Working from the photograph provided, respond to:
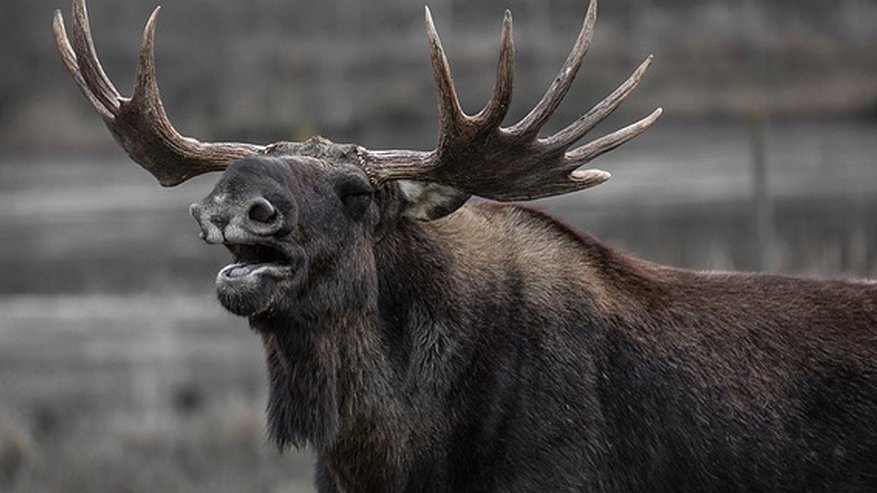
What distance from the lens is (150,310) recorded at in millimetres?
17219

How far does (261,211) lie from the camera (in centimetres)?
609

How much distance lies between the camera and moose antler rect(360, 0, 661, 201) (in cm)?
663

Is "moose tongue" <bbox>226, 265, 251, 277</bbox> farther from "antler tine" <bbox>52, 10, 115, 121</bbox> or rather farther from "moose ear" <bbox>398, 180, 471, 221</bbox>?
"antler tine" <bbox>52, 10, 115, 121</bbox>

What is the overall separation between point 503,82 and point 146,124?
59.7 inches

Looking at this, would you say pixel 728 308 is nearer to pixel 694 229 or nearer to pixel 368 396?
pixel 368 396

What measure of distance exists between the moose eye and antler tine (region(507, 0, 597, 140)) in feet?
1.95

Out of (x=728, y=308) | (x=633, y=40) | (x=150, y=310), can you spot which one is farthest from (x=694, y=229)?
(x=728, y=308)


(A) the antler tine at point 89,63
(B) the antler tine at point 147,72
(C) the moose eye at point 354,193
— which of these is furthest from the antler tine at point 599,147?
(A) the antler tine at point 89,63

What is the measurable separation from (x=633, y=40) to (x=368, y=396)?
22.2 meters

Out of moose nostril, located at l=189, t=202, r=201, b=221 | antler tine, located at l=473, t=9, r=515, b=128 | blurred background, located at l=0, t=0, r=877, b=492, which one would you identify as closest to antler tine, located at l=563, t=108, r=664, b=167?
antler tine, located at l=473, t=9, r=515, b=128

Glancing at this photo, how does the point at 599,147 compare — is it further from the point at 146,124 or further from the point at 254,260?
the point at 146,124

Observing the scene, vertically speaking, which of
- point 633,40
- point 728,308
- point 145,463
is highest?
point 633,40

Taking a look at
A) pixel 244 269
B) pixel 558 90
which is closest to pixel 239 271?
pixel 244 269

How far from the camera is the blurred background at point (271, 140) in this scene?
1330 cm
